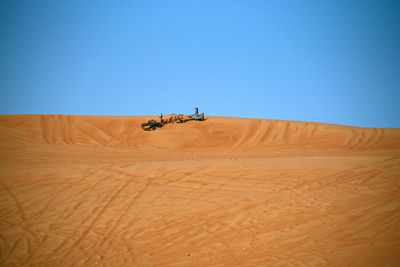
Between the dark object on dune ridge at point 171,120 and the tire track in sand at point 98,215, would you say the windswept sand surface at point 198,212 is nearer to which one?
the tire track in sand at point 98,215

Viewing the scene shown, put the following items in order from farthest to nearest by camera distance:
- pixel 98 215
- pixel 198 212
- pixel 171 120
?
1. pixel 171 120
2. pixel 98 215
3. pixel 198 212

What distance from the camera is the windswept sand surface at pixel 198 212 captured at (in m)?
5.74

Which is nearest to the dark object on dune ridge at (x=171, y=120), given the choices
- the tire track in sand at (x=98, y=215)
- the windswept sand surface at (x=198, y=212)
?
the windswept sand surface at (x=198, y=212)

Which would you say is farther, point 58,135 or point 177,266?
point 58,135

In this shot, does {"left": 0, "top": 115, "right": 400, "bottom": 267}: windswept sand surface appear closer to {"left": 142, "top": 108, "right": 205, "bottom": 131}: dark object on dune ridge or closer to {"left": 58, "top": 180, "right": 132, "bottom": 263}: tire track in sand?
{"left": 58, "top": 180, "right": 132, "bottom": 263}: tire track in sand

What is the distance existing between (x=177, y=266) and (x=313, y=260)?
232cm

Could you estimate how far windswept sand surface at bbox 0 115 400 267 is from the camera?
18.8 feet

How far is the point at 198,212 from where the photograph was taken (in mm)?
7871

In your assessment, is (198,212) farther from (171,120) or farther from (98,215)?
(171,120)

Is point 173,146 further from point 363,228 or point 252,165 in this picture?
point 363,228

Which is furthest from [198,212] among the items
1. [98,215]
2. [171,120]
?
[171,120]

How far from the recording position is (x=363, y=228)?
600cm

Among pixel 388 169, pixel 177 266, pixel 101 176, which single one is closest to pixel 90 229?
pixel 177 266

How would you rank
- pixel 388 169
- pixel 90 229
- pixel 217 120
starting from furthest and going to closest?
pixel 217 120 < pixel 388 169 < pixel 90 229
